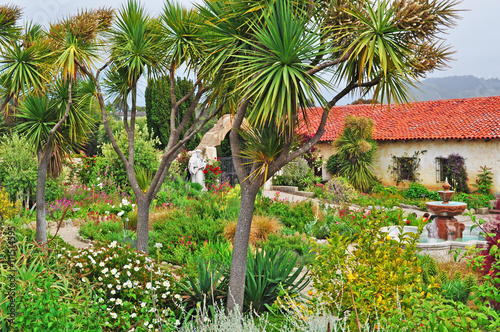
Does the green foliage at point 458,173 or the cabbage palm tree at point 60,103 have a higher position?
the cabbage palm tree at point 60,103

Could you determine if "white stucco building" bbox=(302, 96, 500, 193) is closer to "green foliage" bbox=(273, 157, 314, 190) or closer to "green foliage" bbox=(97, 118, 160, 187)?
"green foliage" bbox=(273, 157, 314, 190)

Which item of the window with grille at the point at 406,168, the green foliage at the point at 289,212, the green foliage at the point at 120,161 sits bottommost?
the green foliage at the point at 289,212

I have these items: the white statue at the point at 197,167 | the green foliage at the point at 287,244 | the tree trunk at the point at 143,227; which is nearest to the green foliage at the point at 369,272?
the green foliage at the point at 287,244

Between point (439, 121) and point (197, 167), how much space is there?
42.3ft

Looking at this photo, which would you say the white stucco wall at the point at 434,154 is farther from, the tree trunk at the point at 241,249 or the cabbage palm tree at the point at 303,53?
the tree trunk at the point at 241,249

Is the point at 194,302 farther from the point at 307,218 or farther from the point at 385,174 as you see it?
the point at 385,174

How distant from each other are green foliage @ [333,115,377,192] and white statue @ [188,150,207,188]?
7.59m

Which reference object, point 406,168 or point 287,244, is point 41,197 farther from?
point 406,168

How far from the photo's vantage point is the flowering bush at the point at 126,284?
4.45 m

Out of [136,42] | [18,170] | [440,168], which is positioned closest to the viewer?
[136,42]

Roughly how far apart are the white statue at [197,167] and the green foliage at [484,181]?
1238 cm

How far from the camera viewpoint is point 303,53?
14.9ft

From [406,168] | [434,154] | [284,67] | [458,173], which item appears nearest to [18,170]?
[284,67]

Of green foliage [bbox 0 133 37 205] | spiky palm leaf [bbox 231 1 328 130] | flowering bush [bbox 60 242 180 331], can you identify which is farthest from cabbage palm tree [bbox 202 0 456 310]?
green foliage [bbox 0 133 37 205]
